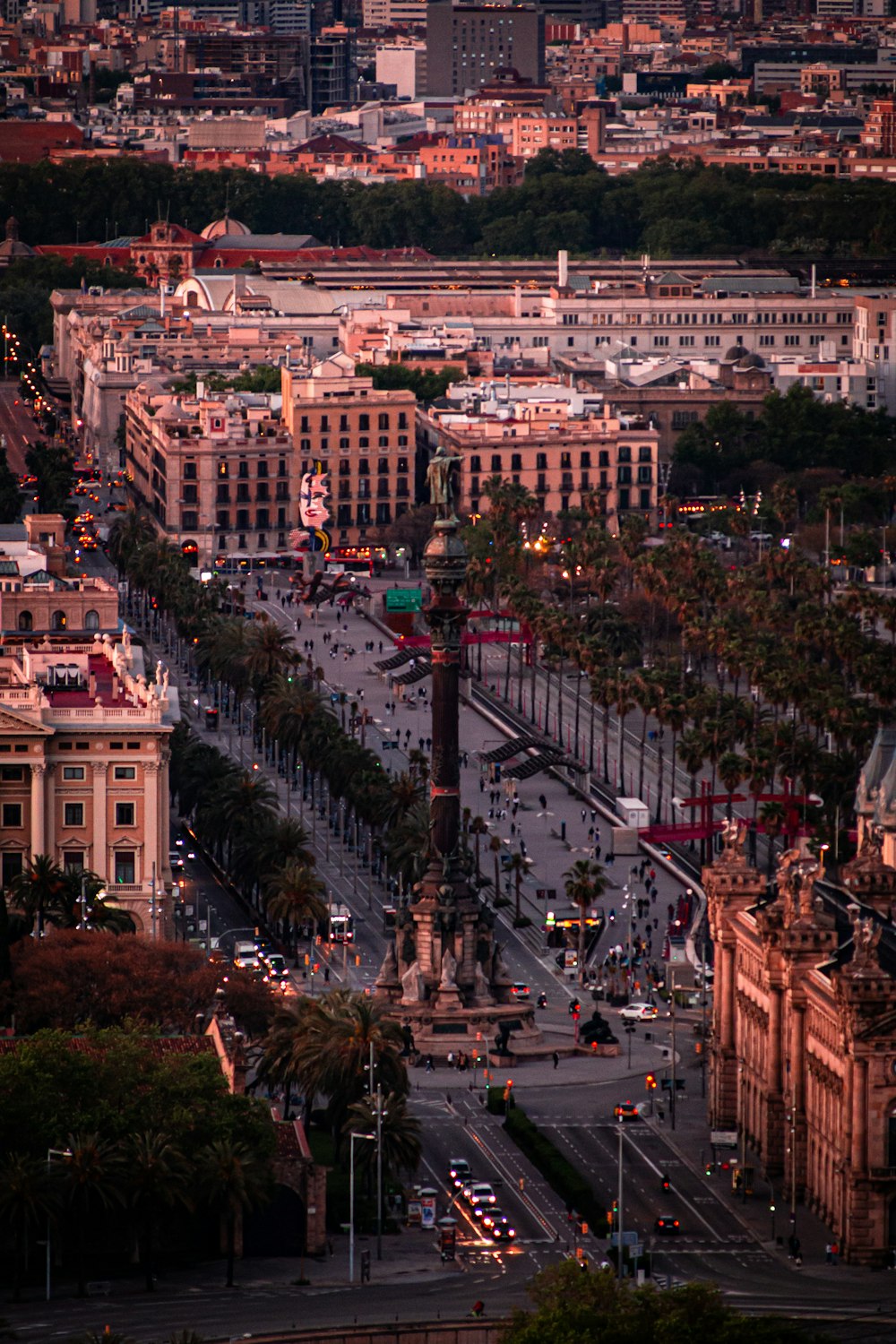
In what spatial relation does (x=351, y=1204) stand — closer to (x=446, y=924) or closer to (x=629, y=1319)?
(x=629, y=1319)

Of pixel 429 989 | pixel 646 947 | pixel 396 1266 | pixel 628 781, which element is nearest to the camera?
pixel 396 1266

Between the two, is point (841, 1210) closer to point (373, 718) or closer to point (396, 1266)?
point (396, 1266)

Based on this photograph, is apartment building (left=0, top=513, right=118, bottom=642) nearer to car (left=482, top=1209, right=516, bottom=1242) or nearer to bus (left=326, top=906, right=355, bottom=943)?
bus (left=326, top=906, right=355, bottom=943)

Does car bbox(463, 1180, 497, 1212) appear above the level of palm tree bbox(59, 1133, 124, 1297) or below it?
below

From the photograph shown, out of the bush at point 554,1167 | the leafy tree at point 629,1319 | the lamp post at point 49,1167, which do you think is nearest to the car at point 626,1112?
the bush at point 554,1167

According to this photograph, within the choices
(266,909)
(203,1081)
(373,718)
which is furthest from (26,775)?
(373,718)

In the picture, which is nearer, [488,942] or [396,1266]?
[396,1266]

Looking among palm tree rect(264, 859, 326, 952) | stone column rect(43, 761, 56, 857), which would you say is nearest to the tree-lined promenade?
palm tree rect(264, 859, 326, 952)
